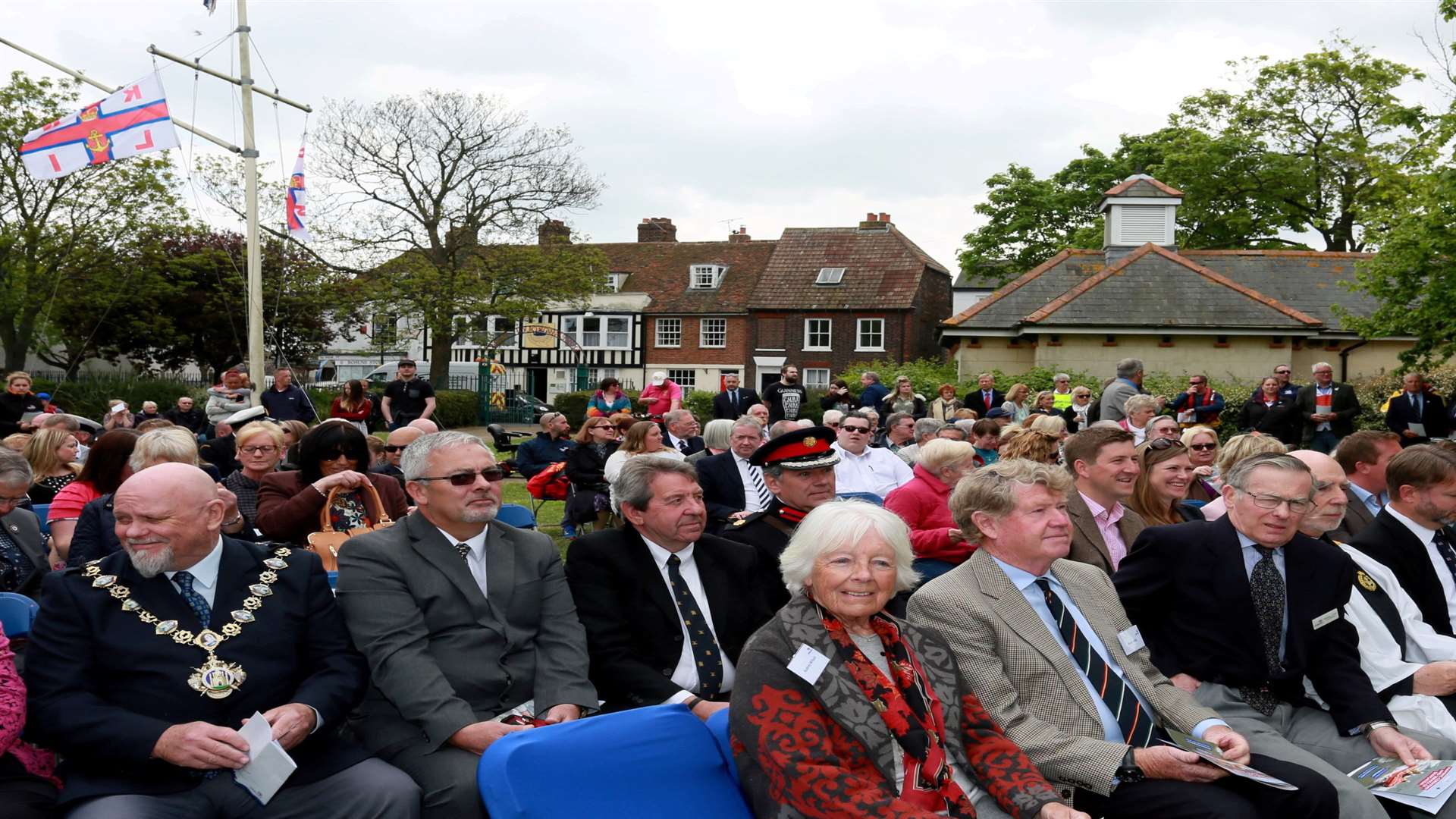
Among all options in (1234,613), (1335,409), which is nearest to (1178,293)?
(1335,409)

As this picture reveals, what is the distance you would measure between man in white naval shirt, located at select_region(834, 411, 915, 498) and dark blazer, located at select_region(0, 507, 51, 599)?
501 cm

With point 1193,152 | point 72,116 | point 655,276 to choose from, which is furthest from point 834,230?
point 72,116

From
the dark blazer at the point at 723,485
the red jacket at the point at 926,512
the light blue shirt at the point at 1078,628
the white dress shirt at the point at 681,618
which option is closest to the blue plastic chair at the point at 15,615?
the white dress shirt at the point at 681,618

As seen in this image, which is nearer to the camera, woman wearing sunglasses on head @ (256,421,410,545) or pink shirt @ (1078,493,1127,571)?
pink shirt @ (1078,493,1127,571)

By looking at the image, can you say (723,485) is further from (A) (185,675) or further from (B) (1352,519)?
(A) (185,675)

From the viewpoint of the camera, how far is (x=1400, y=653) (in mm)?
4301

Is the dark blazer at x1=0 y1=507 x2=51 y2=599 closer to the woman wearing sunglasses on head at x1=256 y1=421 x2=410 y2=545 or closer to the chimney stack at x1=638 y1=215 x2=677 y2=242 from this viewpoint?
the woman wearing sunglasses on head at x1=256 y1=421 x2=410 y2=545

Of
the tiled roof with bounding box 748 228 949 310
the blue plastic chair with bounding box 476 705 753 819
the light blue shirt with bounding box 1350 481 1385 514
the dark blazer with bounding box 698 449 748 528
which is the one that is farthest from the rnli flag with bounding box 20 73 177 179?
the tiled roof with bounding box 748 228 949 310

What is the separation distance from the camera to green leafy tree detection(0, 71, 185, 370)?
28922mm

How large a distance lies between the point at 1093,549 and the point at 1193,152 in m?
35.2

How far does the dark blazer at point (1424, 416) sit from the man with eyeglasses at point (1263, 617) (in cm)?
1106

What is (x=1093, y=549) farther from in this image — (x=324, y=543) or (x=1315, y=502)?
(x=324, y=543)

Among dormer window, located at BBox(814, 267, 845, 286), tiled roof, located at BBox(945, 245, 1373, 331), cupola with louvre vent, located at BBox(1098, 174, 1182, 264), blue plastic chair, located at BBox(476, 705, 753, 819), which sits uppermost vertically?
cupola with louvre vent, located at BBox(1098, 174, 1182, 264)

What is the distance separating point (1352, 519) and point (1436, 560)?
1.13m
